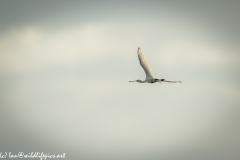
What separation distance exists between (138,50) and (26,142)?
7491 cm

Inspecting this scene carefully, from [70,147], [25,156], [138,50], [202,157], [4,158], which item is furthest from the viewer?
[70,147]

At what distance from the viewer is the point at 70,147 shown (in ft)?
516

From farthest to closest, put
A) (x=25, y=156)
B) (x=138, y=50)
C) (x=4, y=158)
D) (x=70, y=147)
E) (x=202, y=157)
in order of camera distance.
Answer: (x=70, y=147) → (x=202, y=157) → (x=4, y=158) → (x=25, y=156) → (x=138, y=50)

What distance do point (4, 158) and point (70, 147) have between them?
939 inches

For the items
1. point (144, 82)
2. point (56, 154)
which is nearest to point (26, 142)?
point (56, 154)

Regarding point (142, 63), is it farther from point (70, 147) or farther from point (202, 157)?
point (70, 147)

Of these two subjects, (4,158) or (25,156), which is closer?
(25,156)

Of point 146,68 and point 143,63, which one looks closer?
point 143,63

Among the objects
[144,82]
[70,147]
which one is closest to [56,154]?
[70,147]

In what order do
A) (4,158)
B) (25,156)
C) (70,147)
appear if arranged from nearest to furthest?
(25,156) → (4,158) → (70,147)

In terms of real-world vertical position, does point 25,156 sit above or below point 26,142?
below

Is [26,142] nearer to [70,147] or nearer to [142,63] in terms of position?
[70,147]

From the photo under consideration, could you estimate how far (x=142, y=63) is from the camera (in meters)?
81.4

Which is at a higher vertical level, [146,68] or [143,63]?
[143,63]
